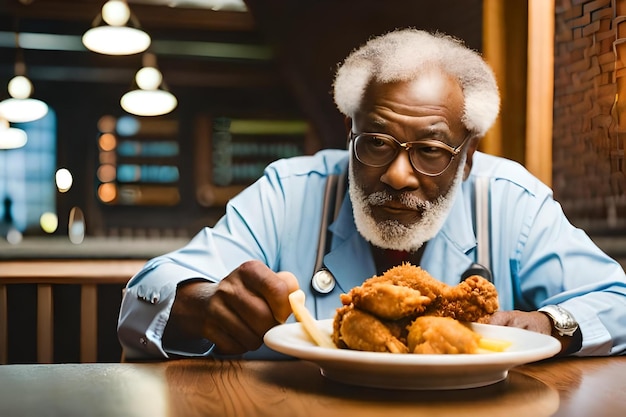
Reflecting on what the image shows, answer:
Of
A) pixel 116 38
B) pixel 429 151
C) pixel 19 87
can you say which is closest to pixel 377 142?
pixel 429 151

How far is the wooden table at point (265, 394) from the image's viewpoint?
82 centimetres

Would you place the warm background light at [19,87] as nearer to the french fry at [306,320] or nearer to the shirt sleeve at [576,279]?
the shirt sleeve at [576,279]

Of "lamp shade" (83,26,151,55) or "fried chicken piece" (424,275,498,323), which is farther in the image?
"lamp shade" (83,26,151,55)

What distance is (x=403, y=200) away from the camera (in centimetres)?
177

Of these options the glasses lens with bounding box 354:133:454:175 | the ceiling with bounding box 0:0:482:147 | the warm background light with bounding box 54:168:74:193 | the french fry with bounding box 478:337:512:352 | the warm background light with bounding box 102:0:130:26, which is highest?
the ceiling with bounding box 0:0:482:147

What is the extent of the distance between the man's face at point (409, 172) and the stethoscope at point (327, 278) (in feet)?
0.50

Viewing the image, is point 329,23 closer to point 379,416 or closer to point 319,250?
point 319,250

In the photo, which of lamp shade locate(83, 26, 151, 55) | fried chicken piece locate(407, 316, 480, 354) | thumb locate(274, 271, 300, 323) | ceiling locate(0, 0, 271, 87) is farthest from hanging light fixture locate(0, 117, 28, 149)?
fried chicken piece locate(407, 316, 480, 354)

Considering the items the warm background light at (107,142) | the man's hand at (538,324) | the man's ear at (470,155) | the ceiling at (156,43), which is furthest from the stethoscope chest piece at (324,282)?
the warm background light at (107,142)

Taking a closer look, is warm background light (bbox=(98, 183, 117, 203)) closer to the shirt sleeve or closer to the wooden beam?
the wooden beam

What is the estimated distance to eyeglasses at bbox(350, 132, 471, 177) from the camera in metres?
1.70

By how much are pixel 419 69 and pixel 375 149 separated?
0.33 m

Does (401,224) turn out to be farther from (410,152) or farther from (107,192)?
(107,192)

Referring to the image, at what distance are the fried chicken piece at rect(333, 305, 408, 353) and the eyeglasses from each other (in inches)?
30.1
